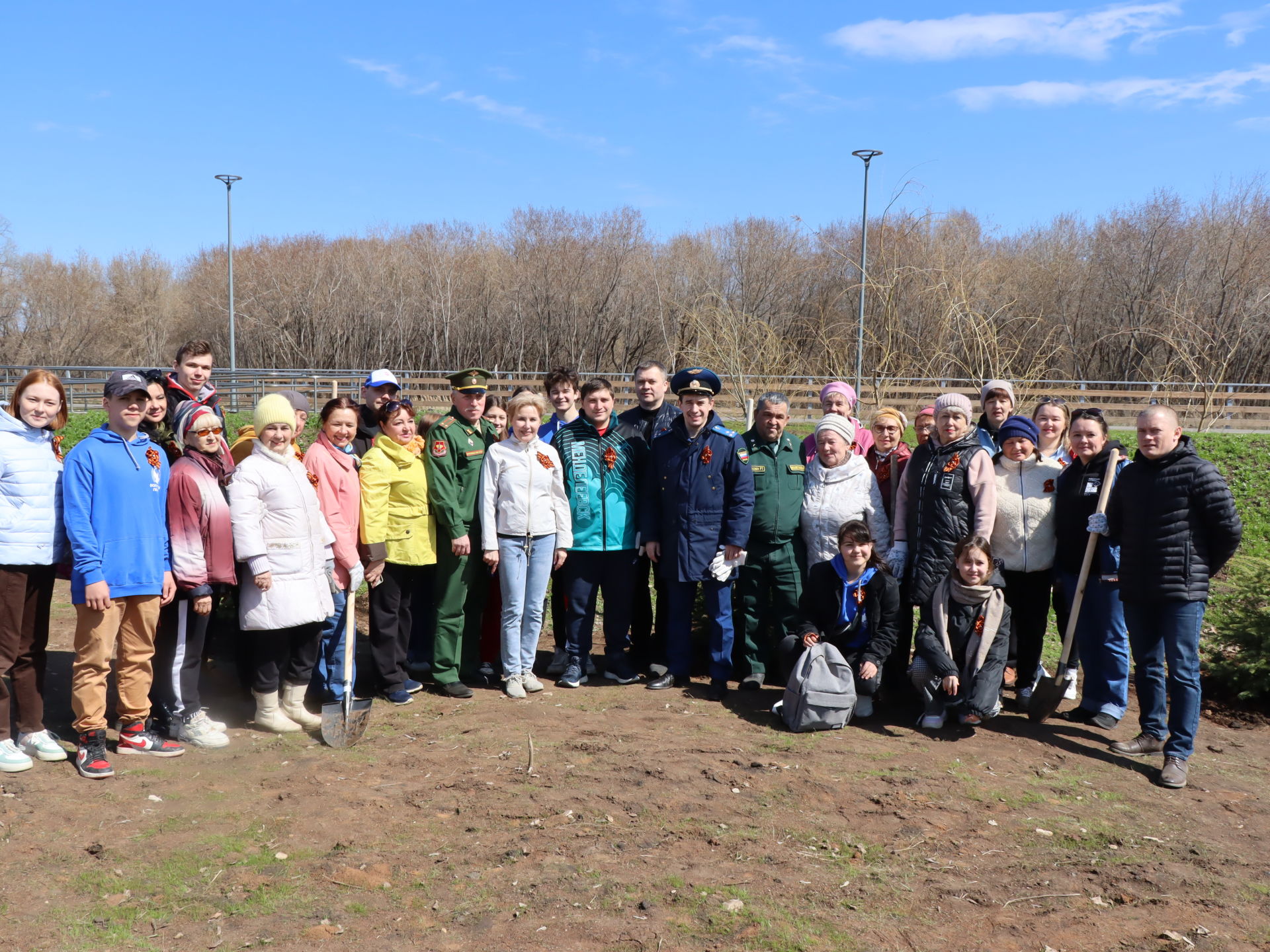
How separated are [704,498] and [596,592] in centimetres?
105

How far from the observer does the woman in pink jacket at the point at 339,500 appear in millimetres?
5734

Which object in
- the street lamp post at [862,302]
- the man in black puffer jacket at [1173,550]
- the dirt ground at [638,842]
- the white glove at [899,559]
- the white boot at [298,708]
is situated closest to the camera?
the dirt ground at [638,842]

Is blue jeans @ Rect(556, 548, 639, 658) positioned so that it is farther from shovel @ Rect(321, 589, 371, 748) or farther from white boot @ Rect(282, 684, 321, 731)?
white boot @ Rect(282, 684, 321, 731)

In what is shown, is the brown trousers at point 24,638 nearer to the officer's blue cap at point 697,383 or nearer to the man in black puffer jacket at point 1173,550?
the officer's blue cap at point 697,383

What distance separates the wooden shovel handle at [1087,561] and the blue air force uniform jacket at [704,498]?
2.10m

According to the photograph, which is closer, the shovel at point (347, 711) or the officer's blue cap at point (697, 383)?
the shovel at point (347, 711)

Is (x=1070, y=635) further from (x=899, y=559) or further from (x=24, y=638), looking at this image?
(x=24, y=638)

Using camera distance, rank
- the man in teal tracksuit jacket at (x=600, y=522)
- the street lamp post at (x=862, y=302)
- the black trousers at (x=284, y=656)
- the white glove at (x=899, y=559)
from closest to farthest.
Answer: the black trousers at (x=284, y=656)
the white glove at (x=899, y=559)
the man in teal tracksuit jacket at (x=600, y=522)
the street lamp post at (x=862, y=302)

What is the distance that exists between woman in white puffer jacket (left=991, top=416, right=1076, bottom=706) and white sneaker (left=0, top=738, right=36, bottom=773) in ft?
18.4

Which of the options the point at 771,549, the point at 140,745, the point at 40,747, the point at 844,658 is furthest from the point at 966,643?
the point at 40,747

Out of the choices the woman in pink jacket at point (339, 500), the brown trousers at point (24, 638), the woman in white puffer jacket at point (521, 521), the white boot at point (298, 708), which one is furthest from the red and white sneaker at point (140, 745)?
the woman in white puffer jacket at point (521, 521)

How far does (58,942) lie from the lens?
339 centimetres

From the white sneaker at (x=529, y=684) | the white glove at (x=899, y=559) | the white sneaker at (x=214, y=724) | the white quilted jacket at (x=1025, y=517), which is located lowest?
the white sneaker at (x=529, y=684)

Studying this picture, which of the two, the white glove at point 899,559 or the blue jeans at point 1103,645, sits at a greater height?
the white glove at point 899,559
